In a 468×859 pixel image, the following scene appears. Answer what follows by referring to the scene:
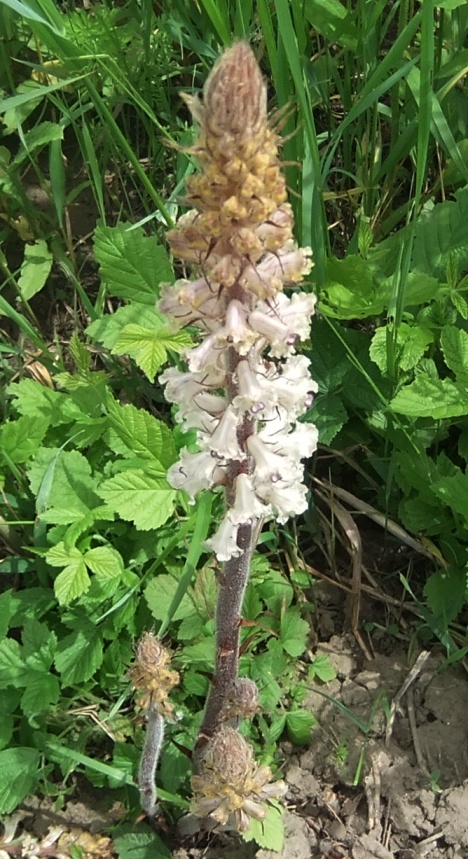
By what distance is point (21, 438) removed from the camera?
2924 millimetres

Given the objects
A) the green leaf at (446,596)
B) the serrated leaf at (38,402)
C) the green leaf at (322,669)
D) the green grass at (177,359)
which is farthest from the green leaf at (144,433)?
the green leaf at (446,596)

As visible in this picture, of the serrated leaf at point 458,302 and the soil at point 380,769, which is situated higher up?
the serrated leaf at point 458,302

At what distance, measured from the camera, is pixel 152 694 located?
2.20m

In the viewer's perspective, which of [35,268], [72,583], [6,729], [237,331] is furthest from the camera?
[35,268]

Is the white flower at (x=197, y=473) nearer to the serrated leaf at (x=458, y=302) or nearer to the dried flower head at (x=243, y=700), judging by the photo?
the dried flower head at (x=243, y=700)

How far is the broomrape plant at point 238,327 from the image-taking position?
Result: 1341 millimetres

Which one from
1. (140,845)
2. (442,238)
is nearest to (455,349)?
(442,238)

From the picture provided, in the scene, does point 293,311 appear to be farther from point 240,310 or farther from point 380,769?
point 380,769

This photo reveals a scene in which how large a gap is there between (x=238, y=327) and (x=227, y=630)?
1.04 m

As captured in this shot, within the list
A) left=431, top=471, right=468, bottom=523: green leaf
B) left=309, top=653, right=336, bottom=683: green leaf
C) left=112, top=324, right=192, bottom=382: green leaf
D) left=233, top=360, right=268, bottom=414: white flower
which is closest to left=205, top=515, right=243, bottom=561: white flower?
left=233, top=360, right=268, bottom=414: white flower

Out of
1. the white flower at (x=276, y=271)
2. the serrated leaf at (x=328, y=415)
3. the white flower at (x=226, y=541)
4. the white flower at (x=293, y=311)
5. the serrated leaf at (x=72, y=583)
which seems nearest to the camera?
the white flower at (x=276, y=271)

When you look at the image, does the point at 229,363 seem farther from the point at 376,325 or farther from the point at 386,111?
the point at 386,111

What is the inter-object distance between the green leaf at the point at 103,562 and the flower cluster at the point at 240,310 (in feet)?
2.94

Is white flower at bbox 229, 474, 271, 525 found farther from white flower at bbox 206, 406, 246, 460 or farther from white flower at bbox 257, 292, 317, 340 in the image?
white flower at bbox 257, 292, 317, 340
